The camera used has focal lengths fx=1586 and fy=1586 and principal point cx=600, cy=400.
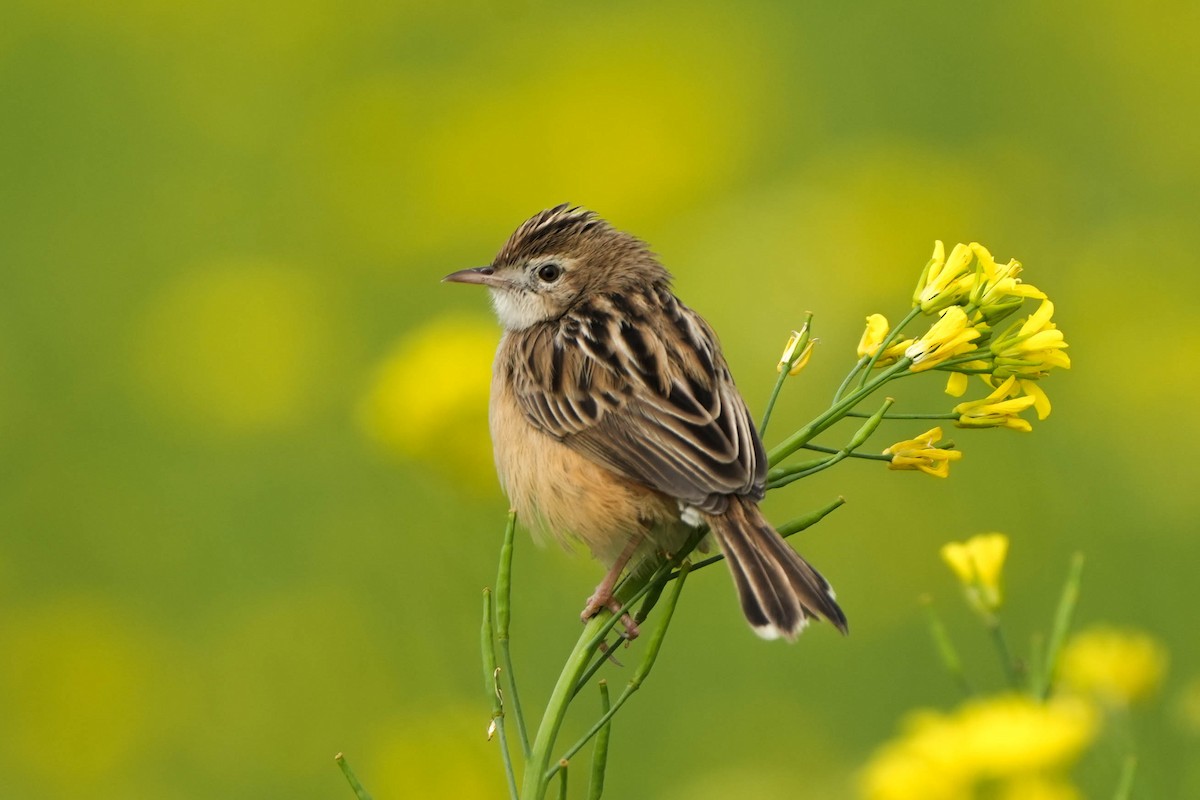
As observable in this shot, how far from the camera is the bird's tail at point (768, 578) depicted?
14.3 feet

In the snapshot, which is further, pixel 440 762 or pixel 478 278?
pixel 440 762

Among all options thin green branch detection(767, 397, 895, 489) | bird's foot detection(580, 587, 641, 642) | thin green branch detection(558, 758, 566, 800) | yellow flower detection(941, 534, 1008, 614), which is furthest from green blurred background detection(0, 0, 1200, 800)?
thin green branch detection(558, 758, 566, 800)

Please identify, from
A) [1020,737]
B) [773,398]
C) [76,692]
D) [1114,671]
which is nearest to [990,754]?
[1020,737]

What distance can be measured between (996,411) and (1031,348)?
20 centimetres

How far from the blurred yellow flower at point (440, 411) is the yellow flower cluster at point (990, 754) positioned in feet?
12.4

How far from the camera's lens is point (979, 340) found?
439 centimetres

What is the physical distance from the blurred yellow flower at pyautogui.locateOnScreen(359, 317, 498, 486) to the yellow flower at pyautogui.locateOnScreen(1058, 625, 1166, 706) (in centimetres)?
272

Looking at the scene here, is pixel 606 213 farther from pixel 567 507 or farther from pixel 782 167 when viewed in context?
pixel 567 507

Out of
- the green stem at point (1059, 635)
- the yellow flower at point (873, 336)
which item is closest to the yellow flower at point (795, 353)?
the yellow flower at point (873, 336)

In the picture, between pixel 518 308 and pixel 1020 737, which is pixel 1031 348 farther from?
pixel 518 308

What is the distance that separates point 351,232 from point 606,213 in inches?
87.3

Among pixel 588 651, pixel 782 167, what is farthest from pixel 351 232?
pixel 588 651

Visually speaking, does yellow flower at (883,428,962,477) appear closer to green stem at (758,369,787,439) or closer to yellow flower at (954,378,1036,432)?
yellow flower at (954,378,1036,432)

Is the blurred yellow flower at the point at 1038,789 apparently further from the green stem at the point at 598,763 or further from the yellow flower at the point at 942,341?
the yellow flower at the point at 942,341
